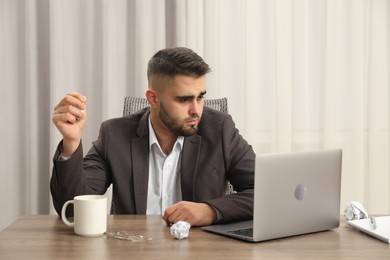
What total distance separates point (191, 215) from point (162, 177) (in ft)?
2.05

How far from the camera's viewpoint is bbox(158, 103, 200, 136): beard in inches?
87.8

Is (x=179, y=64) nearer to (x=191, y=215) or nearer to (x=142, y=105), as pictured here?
(x=142, y=105)

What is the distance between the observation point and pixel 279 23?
3473 millimetres

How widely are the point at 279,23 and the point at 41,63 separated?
1419 mm

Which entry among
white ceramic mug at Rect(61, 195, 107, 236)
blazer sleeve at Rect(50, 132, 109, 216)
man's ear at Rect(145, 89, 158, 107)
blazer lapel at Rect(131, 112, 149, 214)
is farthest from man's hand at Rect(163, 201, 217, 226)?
man's ear at Rect(145, 89, 158, 107)

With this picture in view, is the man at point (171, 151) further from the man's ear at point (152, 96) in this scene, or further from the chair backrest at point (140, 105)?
the chair backrest at point (140, 105)

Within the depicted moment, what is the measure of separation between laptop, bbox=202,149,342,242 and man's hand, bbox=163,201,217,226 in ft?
0.12

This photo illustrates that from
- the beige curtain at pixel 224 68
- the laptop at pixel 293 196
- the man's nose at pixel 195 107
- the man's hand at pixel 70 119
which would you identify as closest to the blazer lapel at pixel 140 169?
the man's nose at pixel 195 107

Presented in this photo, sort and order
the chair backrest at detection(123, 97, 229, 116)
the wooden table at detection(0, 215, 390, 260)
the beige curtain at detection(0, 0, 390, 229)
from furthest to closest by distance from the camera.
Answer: the beige curtain at detection(0, 0, 390, 229), the chair backrest at detection(123, 97, 229, 116), the wooden table at detection(0, 215, 390, 260)

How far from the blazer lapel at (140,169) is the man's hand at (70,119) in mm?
385

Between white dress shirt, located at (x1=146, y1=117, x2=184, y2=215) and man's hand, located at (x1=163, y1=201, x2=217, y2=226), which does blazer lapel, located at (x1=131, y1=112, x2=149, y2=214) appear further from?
man's hand, located at (x1=163, y1=201, x2=217, y2=226)

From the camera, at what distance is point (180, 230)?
158 centimetres

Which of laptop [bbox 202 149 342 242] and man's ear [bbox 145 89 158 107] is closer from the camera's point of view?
laptop [bbox 202 149 342 242]

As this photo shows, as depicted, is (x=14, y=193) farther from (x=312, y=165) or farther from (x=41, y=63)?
(x=312, y=165)
